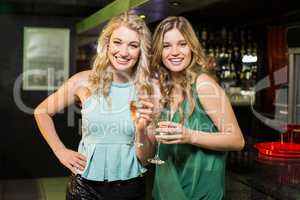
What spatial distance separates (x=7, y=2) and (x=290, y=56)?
296 cm

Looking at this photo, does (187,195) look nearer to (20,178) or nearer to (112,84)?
(112,84)

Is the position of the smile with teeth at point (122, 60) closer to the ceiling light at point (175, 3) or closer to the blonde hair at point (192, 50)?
the blonde hair at point (192, 50)

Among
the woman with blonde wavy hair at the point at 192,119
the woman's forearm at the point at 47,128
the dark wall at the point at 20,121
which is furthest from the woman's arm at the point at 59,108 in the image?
the dark wall at the point at 20,121

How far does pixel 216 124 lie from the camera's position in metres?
1.37

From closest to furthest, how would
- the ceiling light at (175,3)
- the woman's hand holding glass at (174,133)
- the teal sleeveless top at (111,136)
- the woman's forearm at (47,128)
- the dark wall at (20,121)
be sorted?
the woman's hand holding glass at (174,133) → the teal sleeveless top at (111,136) → the woman's forearm at (47,128) → the ceiling light at (175,3) → the dark wall at (20,121)

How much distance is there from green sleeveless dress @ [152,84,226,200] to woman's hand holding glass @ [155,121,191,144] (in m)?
0.07

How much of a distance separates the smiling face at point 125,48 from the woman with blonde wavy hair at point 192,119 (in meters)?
0.07

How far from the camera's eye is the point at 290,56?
4402 millimetres

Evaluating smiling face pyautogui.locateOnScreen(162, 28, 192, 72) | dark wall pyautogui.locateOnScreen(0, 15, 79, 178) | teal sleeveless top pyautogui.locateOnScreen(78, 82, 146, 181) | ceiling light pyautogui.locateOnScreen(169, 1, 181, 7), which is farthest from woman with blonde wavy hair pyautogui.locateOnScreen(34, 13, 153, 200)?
dark wall pyautogui.locateOnScreen(0, 15, 79, 178)

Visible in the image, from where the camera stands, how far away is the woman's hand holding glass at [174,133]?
1.30 meters

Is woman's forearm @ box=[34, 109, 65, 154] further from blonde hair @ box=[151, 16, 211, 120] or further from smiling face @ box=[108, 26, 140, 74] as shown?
blonde hair @ box=[151, 16, 211, 120]

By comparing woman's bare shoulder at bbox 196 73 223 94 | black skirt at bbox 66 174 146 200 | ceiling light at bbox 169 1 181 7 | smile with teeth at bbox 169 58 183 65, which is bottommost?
black skirt at bbox 66 174 146 200

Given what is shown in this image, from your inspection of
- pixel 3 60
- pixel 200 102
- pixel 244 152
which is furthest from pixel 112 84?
pixel 3 60

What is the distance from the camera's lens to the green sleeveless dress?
4.58 ft
